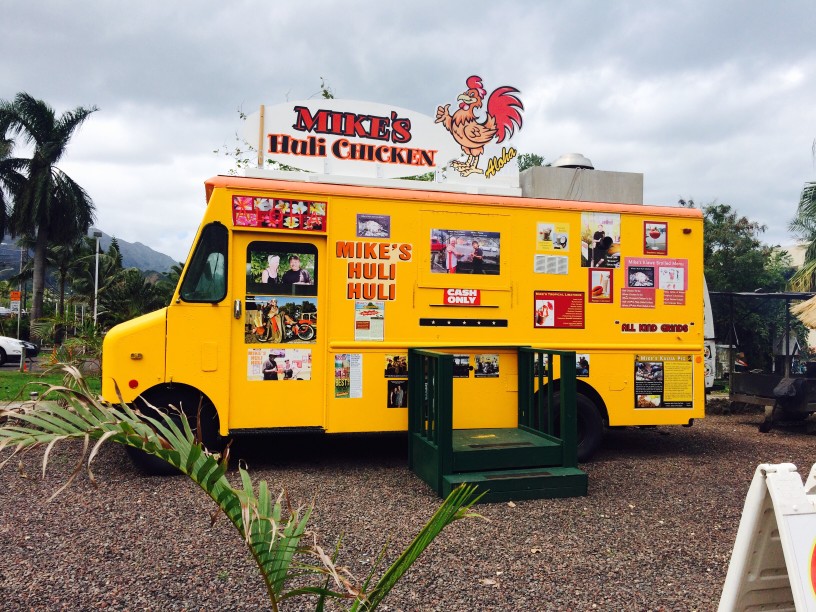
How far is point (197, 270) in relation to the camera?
19.7 ft

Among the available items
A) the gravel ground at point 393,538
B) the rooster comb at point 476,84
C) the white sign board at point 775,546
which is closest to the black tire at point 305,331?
the gravel ground at point 393,538

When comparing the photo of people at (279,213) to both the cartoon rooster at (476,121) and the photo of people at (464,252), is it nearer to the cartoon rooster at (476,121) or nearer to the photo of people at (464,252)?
the photo of people at (464,252)

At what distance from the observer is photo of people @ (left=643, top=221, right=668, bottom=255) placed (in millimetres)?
6922

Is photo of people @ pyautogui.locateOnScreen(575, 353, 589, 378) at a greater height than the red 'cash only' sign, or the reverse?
the red 'cash only' sign

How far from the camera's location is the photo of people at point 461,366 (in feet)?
21.0

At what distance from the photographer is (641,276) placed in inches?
271

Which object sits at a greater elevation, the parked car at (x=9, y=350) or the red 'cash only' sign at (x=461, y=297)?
the red 'cash only' sign at (x=461, y=297)

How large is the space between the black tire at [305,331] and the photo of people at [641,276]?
328 cm

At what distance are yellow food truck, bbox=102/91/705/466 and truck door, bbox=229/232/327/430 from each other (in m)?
0.01

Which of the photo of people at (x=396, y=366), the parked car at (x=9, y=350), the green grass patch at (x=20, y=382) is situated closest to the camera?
the photo of people at (x=396, y=366)

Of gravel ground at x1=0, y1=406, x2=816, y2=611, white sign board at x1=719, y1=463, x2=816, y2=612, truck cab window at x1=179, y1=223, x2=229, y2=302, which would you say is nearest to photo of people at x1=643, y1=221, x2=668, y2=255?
gravel ground at x1=0, y1=406, x2=816, y2=611

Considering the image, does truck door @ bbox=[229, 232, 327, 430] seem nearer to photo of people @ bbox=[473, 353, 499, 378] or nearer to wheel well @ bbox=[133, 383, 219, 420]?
wheel well @ bbox=[133, 383, 219, 420]

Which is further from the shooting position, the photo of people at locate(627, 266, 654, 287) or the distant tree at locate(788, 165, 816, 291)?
the distant tree at locate(788, 165, 816, 291)

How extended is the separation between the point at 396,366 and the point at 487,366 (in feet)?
2.92
